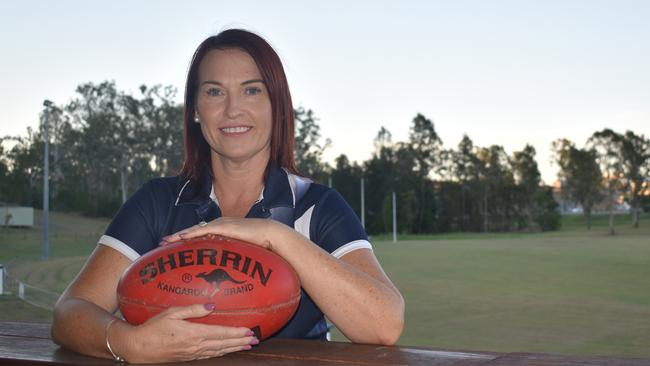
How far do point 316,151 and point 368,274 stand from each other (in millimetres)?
76653

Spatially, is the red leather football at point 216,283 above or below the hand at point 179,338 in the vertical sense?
above

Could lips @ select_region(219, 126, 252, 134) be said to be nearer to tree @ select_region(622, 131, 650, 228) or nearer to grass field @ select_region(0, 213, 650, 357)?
grass field @ select_region(0, 213, 650, 357)

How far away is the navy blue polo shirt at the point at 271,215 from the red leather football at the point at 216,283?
0.41 meters

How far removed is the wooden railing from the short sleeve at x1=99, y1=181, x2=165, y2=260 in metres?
0.43

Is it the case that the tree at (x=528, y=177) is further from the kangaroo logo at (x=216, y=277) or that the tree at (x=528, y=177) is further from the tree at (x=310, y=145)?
the kangaroo logo at (x=216, y=277)

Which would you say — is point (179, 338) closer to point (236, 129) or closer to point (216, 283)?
point (216, 283)

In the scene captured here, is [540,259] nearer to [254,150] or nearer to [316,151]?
[254,150]

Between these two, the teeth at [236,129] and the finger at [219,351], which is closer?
the finger at [219,351]

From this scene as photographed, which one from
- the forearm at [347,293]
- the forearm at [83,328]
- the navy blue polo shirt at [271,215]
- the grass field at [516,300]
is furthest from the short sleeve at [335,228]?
the grass field at [516,300]

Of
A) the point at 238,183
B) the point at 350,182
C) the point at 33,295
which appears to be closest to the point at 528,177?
the point at 350,182

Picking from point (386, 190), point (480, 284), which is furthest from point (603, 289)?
point (386, 190)

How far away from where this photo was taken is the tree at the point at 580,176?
75.8 m

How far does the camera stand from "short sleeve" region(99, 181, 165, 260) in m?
2.71

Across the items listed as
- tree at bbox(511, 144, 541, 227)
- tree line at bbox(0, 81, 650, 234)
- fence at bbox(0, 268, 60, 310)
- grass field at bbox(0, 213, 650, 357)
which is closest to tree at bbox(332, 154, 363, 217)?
tree line at bbox(0, 81, 650, 234)
